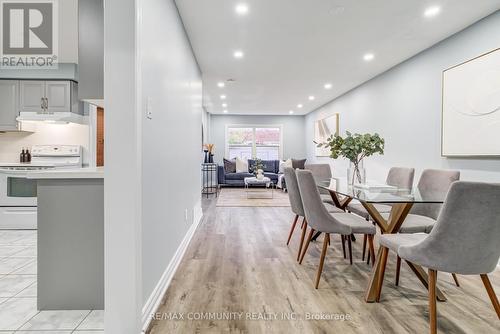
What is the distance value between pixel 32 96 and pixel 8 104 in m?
0.35

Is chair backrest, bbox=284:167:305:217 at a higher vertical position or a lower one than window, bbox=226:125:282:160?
lower

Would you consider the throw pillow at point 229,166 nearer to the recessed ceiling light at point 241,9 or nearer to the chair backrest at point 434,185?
the recessed ceiling light at point 241,9

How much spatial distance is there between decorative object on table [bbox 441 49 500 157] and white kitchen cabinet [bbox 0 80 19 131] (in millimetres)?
5914

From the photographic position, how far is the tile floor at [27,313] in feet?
5.45

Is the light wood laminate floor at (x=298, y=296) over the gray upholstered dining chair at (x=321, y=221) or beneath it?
beneath

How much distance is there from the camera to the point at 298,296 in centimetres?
205

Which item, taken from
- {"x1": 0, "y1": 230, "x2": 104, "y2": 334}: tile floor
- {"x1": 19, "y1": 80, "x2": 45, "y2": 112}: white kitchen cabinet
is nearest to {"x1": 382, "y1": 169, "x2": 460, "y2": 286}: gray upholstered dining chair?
{"x1": 0, "y1": 230, "x2": 104, "y2": 334}: tile floor

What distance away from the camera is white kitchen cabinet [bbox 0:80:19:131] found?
13.4 ft

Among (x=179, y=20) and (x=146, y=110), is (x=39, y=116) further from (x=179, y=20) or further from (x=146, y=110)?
(x=146, y=110)

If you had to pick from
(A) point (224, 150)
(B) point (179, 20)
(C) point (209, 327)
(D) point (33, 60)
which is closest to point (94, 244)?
(C) point (209, 327)

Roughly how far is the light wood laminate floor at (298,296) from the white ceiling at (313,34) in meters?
2.48

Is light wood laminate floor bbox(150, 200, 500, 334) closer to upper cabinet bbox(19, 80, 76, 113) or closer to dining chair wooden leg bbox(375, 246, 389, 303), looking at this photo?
dining chair wooden leg bbox(375, 246, 389, 303)

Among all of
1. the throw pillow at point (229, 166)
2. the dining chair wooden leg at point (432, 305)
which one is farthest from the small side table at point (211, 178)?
the dining chair wooden leg at point (432, 305)

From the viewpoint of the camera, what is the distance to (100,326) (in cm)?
168
